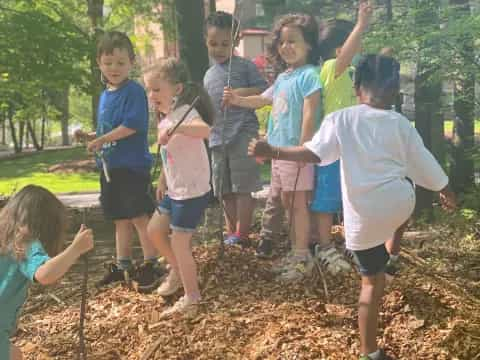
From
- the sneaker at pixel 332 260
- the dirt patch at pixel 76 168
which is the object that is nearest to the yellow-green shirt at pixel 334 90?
the sneaker at pixel 332 260

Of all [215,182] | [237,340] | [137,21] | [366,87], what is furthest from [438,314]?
[137,21]

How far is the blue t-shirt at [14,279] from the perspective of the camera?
2771 mm

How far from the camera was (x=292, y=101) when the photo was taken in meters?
A: 4.18

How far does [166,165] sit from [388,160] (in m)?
1.49

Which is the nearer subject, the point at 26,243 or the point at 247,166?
the point at 26,243

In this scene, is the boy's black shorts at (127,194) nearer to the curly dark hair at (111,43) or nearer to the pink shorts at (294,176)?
the curly dark hair at (111,43)

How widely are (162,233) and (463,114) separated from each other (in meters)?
5.53

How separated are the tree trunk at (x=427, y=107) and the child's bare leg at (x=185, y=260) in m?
3.71

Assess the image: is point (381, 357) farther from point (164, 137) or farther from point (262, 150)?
point (164, 137)

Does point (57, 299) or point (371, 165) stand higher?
point (371, 165)

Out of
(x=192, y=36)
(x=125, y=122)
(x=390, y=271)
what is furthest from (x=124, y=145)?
(x=192, y=36)

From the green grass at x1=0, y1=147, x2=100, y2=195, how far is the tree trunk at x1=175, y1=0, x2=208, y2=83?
16.0 ft

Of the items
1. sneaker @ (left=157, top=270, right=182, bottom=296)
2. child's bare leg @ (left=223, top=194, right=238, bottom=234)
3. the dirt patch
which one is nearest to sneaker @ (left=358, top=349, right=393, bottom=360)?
sneaker @ (left=157, top=270, right=182, bottom=296)

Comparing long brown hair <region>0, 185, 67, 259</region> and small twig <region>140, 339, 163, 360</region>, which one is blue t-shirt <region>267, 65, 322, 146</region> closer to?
small twig <region>140, 339, 163, 360</region>
